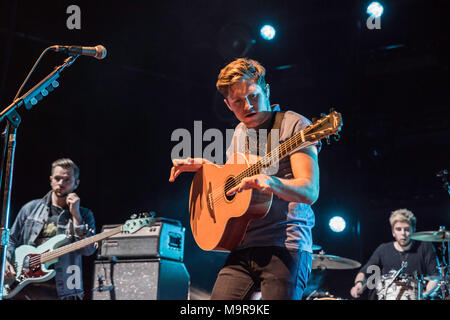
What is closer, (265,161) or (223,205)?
(265,161)

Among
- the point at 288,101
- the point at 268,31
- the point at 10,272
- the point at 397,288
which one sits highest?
the point at 268,31

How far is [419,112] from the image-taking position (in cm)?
745

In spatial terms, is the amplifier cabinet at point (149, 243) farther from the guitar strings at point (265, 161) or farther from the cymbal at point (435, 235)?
the cymbal at point (435, 235)

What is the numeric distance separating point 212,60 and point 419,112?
10.9ft

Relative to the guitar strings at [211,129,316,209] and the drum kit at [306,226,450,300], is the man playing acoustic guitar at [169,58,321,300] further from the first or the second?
the drum kit at [306,226,450,300]

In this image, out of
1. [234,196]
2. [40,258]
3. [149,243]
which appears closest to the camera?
[234,196]

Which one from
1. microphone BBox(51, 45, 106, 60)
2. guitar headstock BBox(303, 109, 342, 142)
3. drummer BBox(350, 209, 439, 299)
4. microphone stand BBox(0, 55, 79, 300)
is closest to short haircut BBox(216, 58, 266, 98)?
guitar headstock BBox(303, 109, 342, 142)

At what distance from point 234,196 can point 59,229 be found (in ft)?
11.9

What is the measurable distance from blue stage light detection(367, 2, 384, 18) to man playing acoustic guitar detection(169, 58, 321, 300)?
5026mm

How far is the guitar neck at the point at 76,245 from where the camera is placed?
5.24 meters

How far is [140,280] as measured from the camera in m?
5.43

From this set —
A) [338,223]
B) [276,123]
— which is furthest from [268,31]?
[276,123]

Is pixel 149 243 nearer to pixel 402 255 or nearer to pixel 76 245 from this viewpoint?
pixel 76 245
